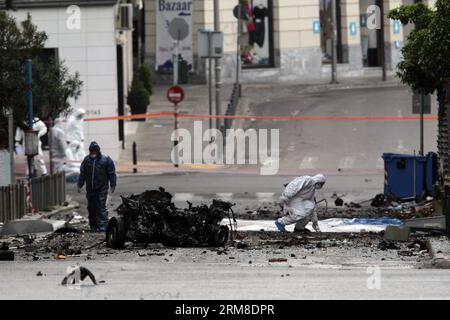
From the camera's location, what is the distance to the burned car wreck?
16594mm

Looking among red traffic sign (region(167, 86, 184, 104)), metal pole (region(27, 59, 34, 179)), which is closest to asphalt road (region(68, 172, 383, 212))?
metal pole (region(27, 59, 34, 179))

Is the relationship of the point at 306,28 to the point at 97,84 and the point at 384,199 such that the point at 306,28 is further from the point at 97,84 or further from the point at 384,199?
the point at 384,199

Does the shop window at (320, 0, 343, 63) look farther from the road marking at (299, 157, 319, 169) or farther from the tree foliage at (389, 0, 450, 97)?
the tree foliage at (389, 0, 450, 97)

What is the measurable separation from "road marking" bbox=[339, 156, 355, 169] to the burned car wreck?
1729 cm

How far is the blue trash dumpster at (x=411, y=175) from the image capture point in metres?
24.5

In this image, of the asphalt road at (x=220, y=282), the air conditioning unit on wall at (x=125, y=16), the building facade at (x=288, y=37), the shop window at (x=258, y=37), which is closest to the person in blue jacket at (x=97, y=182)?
the asphalt road at (x=220, y=282)

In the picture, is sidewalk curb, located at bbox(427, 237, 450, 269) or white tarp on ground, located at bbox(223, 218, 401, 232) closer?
sidewalk curb, located at bbox(427, 237, 450, 269)

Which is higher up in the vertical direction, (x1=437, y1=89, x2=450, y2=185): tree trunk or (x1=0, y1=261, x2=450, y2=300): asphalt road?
(x1=437, y1=89, x2=450, y2=185): tree trunk

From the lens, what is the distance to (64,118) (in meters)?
33.2

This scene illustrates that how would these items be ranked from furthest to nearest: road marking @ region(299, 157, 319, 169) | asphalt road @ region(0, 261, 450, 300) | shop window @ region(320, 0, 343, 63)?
shop window @ region(320, 0, 343, 63), road marking @ region(299, 157, 319, 169), asphalt road @ region(0, 261, 450, 300)

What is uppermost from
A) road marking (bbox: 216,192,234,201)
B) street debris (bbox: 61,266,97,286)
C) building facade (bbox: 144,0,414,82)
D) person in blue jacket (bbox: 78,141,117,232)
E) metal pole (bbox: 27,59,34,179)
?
building facade (bbox: 144,0,414,82)

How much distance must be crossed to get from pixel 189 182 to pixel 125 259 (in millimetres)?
15077

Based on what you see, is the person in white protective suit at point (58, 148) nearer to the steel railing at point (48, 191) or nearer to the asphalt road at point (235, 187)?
the asphalt road at point (235, 187)

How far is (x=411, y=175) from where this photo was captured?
80.9 feet
